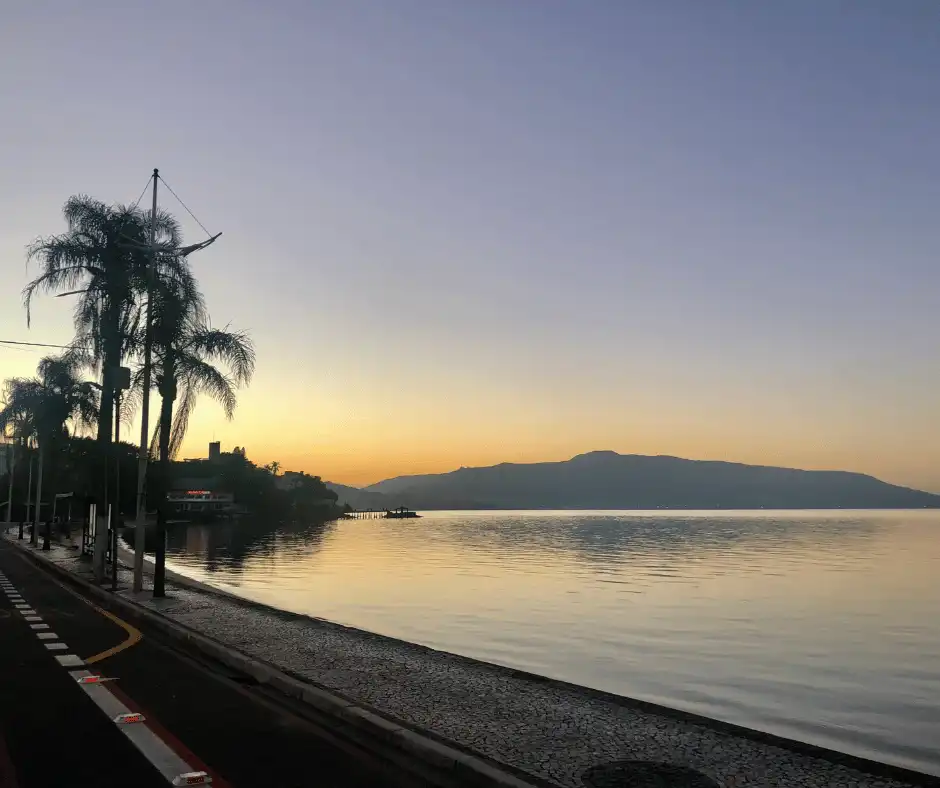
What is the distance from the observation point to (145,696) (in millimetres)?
10805

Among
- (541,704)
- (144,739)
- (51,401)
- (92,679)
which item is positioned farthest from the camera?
(51,401)

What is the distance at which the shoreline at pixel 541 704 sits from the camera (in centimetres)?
776

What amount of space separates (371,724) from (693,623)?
23.0 meters

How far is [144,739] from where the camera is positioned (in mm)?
8734

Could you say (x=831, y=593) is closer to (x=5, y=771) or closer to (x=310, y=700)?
(x=310, y=700)

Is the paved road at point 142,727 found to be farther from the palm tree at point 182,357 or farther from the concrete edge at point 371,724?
the palm tree at point 182,357

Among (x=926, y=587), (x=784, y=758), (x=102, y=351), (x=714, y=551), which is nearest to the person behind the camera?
(x=784, y=758)

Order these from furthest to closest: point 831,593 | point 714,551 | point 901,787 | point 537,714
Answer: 1. point 714,551
2. point 831,593
3. point 537,714
4. point 901,787

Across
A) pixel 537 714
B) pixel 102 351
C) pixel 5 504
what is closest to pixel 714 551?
pixel 102 351

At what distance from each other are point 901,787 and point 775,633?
2231cm

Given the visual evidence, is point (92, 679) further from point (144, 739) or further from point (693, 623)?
point (693, 623)

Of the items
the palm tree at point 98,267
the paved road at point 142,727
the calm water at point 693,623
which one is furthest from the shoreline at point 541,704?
the palm tree at point 98,267

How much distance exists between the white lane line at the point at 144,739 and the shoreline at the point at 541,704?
2464 millimetres

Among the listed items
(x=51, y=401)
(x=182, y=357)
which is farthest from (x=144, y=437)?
(x=51, y=401)
